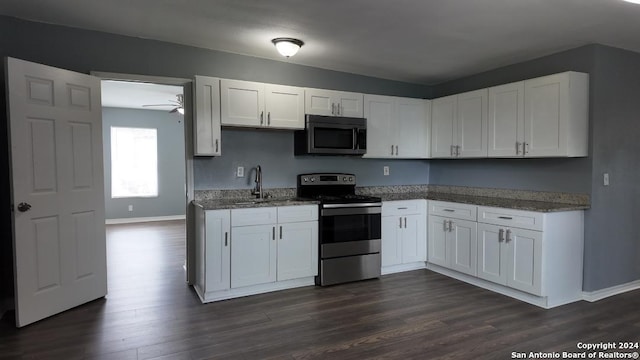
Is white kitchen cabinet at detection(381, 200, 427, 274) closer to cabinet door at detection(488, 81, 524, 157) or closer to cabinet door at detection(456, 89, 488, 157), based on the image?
cabinet door at detection(456, 89, 488, 157)

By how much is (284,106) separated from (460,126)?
211 cm

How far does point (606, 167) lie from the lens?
3.64 m

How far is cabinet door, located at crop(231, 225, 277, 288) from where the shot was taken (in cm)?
358

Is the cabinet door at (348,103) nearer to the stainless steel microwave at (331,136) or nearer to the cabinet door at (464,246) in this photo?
the stainless steel microwave at (331,136)

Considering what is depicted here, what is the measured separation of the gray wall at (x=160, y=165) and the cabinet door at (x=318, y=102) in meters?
5.28

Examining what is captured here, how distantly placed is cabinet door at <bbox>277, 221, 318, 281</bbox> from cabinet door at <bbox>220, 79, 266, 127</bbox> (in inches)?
44.1

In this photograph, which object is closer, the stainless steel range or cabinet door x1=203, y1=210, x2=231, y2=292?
cabinet door x1=203, y1=210, x2=231, y2=292

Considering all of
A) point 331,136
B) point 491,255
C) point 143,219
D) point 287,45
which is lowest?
point 143,219

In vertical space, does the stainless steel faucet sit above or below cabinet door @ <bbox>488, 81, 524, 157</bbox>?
below

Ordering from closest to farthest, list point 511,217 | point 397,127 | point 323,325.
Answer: point 323,325
point 511,217
point 397,127

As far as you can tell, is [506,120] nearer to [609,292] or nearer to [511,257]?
[511,257]

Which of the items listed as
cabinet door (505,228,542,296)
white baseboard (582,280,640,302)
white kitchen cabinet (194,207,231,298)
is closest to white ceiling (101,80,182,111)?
white kitchen cabinet (194,207,231,298)

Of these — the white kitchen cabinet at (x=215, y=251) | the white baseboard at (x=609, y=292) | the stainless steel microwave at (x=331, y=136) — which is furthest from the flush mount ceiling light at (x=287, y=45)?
the white baseboard at (x=609, y=292)

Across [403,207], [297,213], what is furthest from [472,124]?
[297,213]
